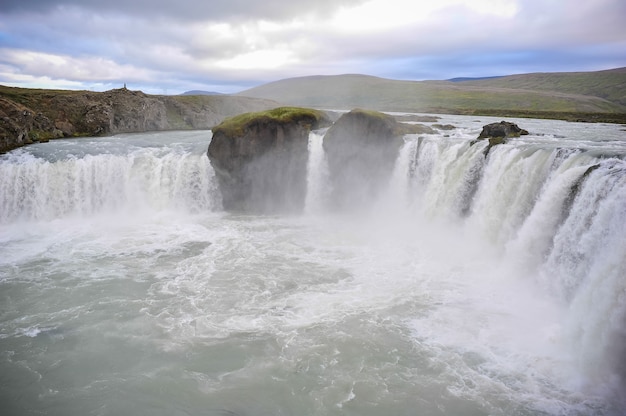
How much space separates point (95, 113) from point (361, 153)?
36.2 metres

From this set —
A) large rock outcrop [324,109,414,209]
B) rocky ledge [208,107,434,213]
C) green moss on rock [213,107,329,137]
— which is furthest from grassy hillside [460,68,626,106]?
green moss on rock [213,107,329,137]

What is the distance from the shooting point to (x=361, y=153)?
91.3 feet

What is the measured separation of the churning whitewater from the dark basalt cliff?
13.6 meters

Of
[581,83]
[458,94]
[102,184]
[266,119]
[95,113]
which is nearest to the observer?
[266,119]

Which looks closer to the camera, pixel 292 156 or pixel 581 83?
pixel 292 156

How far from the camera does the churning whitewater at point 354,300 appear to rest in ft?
35.8

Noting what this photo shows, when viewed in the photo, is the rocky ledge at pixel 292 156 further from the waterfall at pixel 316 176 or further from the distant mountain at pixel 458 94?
the distant mountain at pixel 458 94

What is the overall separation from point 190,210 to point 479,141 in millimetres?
19068

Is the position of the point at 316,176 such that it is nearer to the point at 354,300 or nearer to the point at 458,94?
the point at 354,300

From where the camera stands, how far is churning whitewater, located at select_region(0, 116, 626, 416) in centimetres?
1091

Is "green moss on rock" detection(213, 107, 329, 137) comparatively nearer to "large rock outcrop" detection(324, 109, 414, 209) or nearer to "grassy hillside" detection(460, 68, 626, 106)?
"large rock outcrop" detection(324, 109, 414, 209)

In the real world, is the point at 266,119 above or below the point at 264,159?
above

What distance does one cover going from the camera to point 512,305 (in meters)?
Answer: 15.0

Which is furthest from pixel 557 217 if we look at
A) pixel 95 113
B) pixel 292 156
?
pixel 95 113
